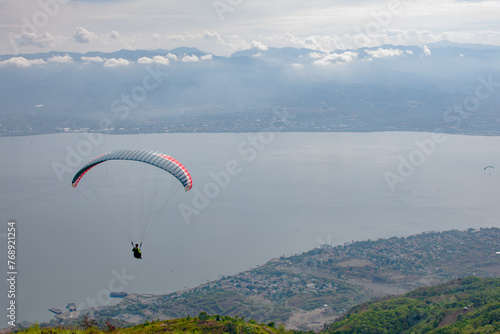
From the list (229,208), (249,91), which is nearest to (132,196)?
(229,208)

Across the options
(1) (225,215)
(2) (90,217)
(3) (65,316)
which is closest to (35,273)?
(3) (65,316)

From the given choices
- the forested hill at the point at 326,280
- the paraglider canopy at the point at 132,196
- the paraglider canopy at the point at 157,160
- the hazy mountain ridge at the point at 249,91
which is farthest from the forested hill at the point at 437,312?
the hazy mountain ridge at the point at 249,91

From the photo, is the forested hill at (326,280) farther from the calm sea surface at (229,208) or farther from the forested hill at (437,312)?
the forested hill at (437,312)

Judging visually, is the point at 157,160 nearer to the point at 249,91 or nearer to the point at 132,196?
the point at 132,196

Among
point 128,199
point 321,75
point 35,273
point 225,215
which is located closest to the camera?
point 35,273

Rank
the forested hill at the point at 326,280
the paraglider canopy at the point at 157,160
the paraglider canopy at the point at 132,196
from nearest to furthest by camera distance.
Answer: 1. the paraglider canopy at the point at 157,160
2. the forested hill at the point at 326,280
3. the paraglider canopy at the point at 132,196

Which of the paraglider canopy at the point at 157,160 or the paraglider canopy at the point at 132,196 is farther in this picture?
the paraglider canopy at the point at 132,196

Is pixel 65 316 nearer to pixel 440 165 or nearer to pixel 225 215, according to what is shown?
pixel 225 215
